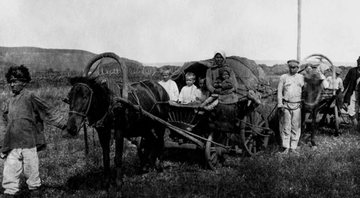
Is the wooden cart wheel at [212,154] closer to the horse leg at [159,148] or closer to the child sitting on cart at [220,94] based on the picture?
the child sitting on cart at [220,94]

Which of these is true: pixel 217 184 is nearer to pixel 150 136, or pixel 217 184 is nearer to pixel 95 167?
pixel 150 136

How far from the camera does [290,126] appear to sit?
30.4 feet

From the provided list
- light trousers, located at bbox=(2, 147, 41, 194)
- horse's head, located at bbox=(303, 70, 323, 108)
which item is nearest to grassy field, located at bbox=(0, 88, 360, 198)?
light trousers, located at bbox=(2, 147, 41, 194)

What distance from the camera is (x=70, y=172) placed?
769 centimetres

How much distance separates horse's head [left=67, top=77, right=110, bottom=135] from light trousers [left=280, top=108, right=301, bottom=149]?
5417mm

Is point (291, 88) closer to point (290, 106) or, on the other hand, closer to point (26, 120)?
point (290, 106)

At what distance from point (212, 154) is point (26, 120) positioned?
4054 mm

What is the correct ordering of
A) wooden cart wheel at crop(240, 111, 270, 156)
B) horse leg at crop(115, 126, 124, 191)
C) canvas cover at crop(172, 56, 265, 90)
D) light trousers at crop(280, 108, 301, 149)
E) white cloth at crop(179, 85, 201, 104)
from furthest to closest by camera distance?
light trousers at crop(280, 108, 301, 149)
canvas cover at crop(172, 56, 265, 90)
white cloth at crop(179, 85, 201, 104)
wooden cart wheel at crop(240, 111, 270, 156)
horse leg at crop(115, 126, 124, 191)

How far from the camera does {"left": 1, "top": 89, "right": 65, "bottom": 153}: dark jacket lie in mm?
5484

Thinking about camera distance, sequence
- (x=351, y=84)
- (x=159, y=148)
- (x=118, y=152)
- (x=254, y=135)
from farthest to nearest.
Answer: (x=351, y=84) → (x=254, y=135) → (x=159, y=148) → (x=118, y=152)

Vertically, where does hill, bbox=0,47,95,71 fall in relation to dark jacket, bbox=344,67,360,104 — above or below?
above

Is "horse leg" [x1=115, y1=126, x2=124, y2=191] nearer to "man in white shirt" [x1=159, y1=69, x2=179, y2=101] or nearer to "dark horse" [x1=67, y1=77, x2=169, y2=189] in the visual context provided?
"dark horse" [x1=67, y1=77, x2=169, y2=189]

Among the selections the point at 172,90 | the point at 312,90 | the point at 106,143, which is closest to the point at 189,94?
the point at 172,90

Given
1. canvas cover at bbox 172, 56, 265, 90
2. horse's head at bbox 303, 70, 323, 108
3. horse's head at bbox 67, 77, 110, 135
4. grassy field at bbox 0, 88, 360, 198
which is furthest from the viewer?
horse's head at bbox 303, 70, 323, 108
